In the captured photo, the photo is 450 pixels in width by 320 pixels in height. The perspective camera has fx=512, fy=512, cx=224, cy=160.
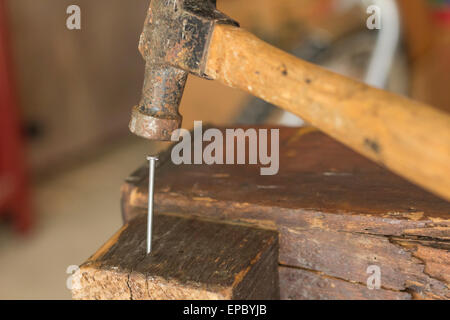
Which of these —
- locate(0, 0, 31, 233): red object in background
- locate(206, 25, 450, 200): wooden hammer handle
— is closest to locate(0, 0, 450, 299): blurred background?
locate(0, 0, 31, 233): red object in background

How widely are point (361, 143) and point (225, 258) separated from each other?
19cm

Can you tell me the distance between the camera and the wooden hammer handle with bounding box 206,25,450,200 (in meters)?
0.43

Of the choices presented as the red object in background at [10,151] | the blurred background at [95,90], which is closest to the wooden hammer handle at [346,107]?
the blurred background at [95,90]

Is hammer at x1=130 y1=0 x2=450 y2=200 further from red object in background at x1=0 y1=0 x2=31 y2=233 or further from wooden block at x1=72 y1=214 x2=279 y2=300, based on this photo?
red object in background at x1=0 y1=0 x2=31 y2=233

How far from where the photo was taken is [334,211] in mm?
564

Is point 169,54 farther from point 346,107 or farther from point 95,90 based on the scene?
point 95,90

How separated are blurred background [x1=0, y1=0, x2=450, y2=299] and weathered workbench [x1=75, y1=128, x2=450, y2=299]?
0.88m

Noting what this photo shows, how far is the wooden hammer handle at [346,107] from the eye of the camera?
0.43m

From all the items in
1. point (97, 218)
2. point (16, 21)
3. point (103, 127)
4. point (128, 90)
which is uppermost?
point (16, 21)

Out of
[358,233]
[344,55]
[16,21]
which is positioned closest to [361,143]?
[358,233]

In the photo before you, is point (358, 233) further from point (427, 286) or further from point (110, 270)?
point (110, 270)

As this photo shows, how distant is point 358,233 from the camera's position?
559 millimetres

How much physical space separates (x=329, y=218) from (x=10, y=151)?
170cm

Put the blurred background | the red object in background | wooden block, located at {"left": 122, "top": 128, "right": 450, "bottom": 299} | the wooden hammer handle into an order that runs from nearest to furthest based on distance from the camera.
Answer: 1. the wooden hammer handle
2. wooden block, located at {"left": 122, "top": 128, "right": 450, "bottom": 299}
3. the blurred background
4. the red object in background
